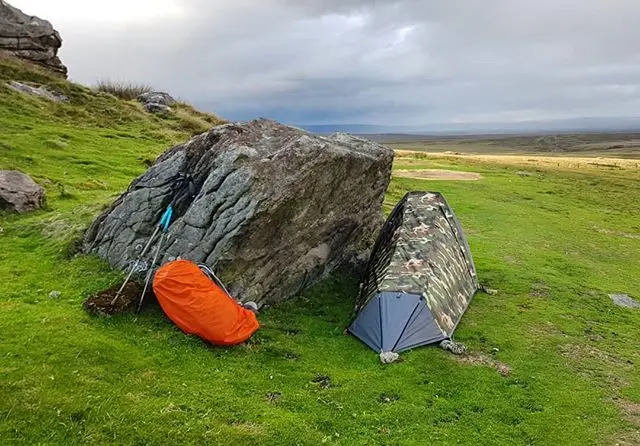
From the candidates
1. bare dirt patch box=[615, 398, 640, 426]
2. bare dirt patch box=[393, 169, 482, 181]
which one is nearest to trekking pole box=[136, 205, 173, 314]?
bare dirt patch box=[615, 398, 640, 426]

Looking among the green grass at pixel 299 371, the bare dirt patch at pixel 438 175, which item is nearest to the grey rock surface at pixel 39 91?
the green grass at pixel 299 371

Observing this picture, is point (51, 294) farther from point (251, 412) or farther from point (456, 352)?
point (456, 352)

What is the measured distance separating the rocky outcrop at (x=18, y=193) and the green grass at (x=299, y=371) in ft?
1.93

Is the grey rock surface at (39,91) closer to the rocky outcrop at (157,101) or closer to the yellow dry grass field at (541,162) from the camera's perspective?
the rocky outcrop at (157,101)

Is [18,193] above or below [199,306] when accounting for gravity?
above

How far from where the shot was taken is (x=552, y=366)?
16.3 m

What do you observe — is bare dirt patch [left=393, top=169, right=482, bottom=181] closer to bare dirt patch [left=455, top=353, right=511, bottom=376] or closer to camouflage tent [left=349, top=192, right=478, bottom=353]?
camouflage tent [left=349, top=192, right=478, bottom=353]

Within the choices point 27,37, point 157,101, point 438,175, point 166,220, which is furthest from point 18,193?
point 438,175

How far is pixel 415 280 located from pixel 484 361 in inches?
132

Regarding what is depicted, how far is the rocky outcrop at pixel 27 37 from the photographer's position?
50500 millimetres

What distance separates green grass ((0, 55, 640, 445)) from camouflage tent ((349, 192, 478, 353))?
2.15ft

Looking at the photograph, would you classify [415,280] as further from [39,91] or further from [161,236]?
[39,91]

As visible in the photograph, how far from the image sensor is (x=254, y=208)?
16891mm

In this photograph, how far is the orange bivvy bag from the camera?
14.9 m
